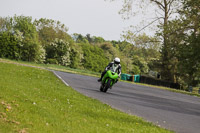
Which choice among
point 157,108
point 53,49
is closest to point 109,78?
point 157,108

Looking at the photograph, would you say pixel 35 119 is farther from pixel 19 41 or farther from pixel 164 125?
pixel 19 41

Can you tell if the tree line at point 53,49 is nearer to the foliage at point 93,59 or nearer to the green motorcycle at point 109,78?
the foliage at point 93,59

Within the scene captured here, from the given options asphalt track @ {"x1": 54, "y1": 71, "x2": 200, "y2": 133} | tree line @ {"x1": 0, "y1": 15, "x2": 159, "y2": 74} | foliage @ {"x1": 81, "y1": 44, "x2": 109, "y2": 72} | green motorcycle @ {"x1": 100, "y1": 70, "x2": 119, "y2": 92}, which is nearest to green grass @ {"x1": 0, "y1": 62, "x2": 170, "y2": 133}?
asphalt track @ {"x1": 54, "y1": 71, "x2": 200, "y2": 133}

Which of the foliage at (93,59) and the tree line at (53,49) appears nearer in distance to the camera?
the tree line at (53,49)

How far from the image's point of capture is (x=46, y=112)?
25.7ft

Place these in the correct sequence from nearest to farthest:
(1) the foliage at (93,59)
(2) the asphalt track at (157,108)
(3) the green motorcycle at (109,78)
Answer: (2) the asphalt track at (157,108) < (3) the green motorcycle at (109,78) < (1) the foliage at (93,59)

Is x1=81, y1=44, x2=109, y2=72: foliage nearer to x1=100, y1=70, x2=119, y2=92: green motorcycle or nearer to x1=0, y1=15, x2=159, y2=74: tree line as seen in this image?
x1=0, y1=15, x2=159, y2=74: tree line

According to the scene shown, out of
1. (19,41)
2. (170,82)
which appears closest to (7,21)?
(19,41)

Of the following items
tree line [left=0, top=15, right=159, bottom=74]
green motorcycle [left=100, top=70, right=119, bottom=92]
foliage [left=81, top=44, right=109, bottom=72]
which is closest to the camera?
green motorcycle [left=100, top=70, right=119, bottom=92]

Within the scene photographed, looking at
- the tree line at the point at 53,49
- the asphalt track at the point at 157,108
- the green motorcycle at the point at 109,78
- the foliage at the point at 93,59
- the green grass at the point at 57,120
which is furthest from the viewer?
the foliage at the point at 93,59

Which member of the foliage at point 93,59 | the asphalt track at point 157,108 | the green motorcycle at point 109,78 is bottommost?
the asphalt track at point 157,108

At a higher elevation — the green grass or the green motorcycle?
the green motorcycle

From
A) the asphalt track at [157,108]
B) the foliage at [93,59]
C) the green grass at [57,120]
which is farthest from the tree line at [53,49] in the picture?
the green grass at [57,120]

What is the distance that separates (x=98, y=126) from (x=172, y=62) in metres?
47.9
